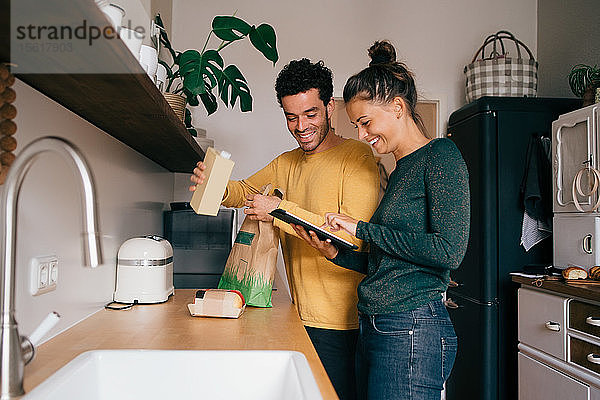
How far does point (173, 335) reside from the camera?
1.40m

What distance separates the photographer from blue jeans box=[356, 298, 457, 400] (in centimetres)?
145

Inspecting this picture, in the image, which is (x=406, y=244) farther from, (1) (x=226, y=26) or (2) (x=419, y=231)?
(1) (x=226, y=26)

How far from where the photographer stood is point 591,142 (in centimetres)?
244

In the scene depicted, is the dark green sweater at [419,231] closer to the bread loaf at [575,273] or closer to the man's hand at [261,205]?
the man's hand at [261,205]

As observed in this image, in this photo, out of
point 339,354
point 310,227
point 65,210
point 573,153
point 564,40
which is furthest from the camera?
point 564,40

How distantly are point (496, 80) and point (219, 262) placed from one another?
191 centimetres

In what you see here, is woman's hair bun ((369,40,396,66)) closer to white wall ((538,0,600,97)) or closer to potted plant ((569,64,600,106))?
potted plant ((569,64,600,106))

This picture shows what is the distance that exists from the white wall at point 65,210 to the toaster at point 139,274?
3 cm

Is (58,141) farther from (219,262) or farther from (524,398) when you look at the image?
(524,398)

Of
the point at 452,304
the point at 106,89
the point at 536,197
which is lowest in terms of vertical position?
the point at 452,304

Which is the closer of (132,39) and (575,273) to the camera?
(132,39)

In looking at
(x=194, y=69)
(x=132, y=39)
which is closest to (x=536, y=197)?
(x=194, y=69)

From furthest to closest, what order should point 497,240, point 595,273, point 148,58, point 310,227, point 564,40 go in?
point 564,40
point 497,240
point 595,273
point 310,227
point 148,58

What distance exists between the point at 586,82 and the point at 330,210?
1800mm
